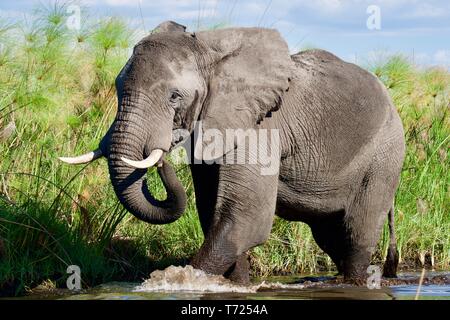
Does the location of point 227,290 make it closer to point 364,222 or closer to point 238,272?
point 238,272

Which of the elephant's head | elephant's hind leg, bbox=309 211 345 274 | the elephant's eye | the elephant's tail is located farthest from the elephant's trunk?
the elephant's tail

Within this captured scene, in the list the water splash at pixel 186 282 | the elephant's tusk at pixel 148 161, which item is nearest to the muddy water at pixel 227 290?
the water splash at pixel 186 282

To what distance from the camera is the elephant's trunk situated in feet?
22.7

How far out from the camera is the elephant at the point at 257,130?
7.07 meters

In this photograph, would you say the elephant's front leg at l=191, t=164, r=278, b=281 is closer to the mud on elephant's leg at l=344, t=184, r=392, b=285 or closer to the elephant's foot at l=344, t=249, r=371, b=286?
the mud on elephant's leg at l=344, t=184, r=392, b=285

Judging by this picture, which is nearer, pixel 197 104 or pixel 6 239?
pixel 197 104

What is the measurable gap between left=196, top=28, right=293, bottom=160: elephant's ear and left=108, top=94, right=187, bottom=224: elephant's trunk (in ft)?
1.38

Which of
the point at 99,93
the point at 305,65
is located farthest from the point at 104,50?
the point at 305,65

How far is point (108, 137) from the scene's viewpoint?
7113 millimetres

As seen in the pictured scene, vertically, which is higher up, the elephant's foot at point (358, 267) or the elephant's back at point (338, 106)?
the elephant's back at point (338, 106)

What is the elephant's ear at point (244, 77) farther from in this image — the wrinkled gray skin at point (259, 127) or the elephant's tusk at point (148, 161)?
the elephant's tusk at point (148, 161)

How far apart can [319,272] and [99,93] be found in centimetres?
295
